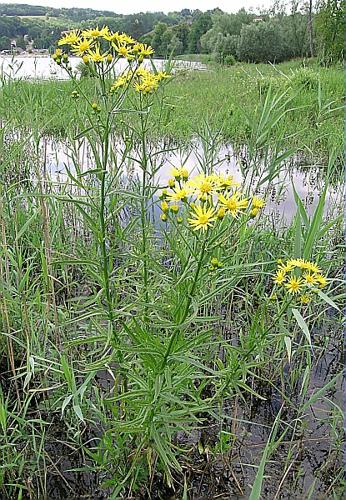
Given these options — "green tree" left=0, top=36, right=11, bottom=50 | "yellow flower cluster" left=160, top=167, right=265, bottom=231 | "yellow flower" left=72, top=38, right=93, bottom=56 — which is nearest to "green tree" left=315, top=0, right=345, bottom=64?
"green tree" left=0, top=36, right=11, bottom=50

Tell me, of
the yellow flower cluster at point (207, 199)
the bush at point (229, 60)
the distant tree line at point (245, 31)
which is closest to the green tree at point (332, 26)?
the distant tree line at point (245, 31)

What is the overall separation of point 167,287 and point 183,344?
24 centimetres

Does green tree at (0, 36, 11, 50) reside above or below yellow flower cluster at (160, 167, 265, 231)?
above

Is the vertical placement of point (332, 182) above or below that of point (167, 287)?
below

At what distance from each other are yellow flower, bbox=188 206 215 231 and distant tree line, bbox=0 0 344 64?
1.98m

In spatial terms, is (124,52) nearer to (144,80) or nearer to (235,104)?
(144,80)

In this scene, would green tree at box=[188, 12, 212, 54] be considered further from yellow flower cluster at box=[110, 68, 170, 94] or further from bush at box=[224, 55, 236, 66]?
yellow flower cluster at box=[110, 68, 170, 94]

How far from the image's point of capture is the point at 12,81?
10.0ft

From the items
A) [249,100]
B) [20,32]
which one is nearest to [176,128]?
[249,100]

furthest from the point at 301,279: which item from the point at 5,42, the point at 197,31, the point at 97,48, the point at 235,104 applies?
the point at 197,31

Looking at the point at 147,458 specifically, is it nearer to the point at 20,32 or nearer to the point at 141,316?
the point at 141,316

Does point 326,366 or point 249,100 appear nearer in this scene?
point 326,366

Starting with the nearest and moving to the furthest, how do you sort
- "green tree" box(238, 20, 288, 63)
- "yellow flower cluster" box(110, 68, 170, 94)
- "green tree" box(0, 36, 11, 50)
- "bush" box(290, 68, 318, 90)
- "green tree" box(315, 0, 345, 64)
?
"yellow flower cluster" box(110, 68, 170, 94), "green tree" box(0, 36, 11, 50), "bush" box(290, 68, 318, 90), "green tree" box(315, 0, 345, 64), "green tree" box(238, 20, 288, 63)

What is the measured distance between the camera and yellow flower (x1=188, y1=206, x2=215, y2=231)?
1.05 m
